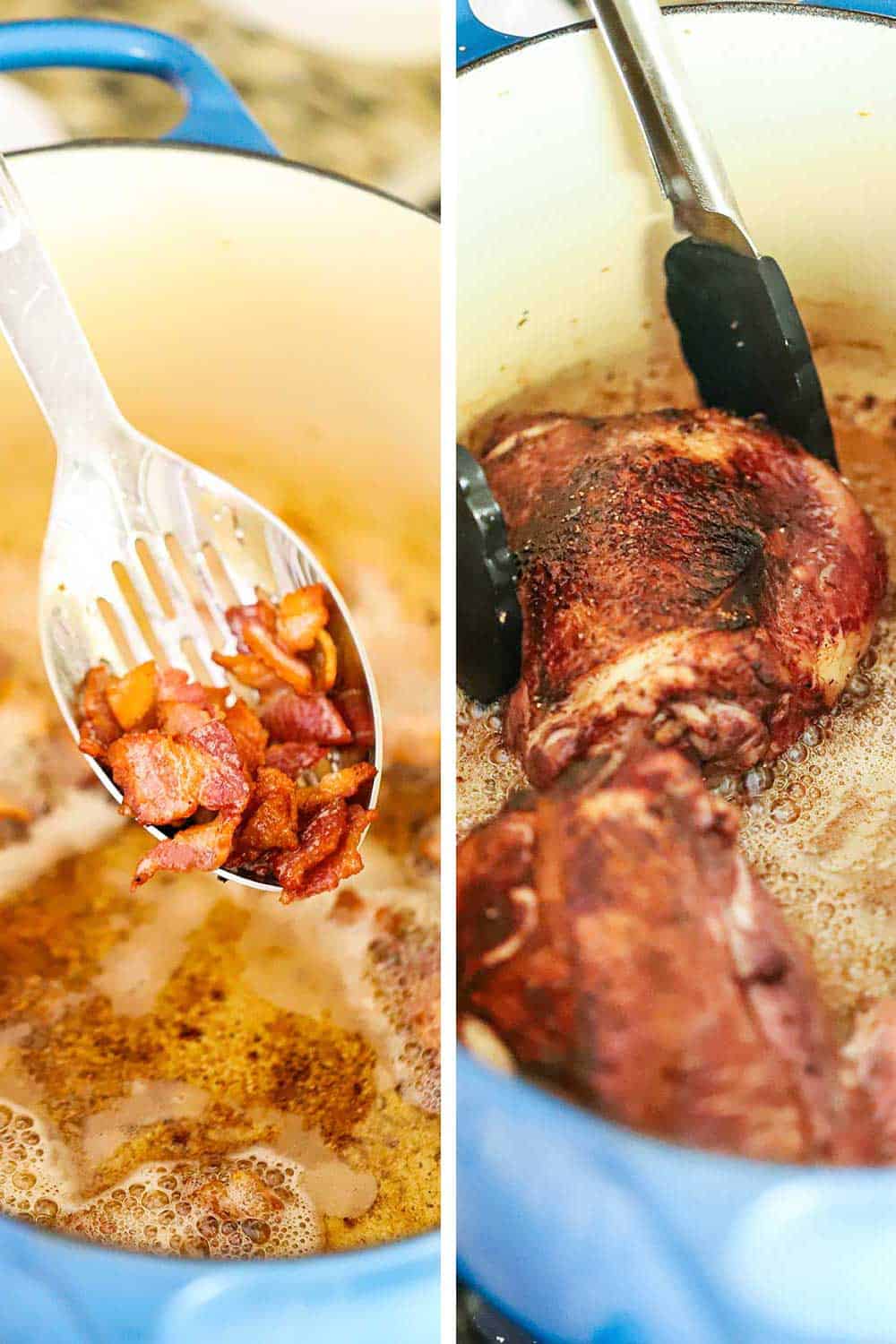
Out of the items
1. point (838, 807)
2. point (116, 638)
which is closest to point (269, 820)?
point (116, 638)

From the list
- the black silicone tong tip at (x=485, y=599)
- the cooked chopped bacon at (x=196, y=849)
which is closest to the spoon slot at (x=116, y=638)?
the cooked chopped bacon at (x=196, y=849)

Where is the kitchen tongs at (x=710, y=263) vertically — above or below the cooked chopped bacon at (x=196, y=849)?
above

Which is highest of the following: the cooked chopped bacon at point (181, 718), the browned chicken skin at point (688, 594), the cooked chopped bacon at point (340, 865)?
the browned chicken skin at point (688, 594)

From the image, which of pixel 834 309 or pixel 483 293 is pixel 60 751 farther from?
pixel 834 309

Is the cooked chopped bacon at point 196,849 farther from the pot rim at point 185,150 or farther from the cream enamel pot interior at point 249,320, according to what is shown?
the pot rim at point 185,150

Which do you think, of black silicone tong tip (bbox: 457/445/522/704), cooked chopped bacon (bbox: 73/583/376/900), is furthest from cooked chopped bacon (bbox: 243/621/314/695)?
black silicone tong tip (bbox: 457/445/522/704)

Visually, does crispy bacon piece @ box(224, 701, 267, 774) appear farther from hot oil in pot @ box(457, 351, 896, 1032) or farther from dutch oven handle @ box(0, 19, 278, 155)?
dutch oven handle @ box(0, 19, 278, 155)

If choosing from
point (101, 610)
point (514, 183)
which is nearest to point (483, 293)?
point (514, 183)
